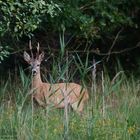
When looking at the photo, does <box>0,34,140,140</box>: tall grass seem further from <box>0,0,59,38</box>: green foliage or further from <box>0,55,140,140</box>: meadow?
<box>0,0,59,38</box>: green foliage

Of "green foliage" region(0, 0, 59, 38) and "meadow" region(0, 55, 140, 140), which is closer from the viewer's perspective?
"meadow" region(0, 55, 140, 140)

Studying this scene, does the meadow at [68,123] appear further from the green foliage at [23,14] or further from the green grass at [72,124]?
the green foliage at [23,14]

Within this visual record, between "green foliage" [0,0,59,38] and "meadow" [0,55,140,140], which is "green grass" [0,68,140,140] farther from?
"green foliage" [0,0,59,38]

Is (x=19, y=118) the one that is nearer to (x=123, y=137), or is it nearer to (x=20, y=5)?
(x=123, y=137)

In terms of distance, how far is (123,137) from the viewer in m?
6.76

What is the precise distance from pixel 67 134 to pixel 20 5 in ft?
13.2

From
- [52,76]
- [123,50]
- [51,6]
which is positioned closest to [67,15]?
[51,6]

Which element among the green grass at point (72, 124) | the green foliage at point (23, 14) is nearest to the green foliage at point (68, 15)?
the green foliage at point (23, 14)

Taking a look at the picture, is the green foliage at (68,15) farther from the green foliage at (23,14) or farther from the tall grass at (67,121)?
the tall grass at (67,121)

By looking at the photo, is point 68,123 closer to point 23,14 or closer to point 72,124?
point 72,124

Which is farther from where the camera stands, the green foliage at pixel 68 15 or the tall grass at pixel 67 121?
the green foliage at pixel 68 15

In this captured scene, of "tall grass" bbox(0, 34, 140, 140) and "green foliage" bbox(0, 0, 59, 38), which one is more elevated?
"green foliage" bbox(0, 0, 59, 38)

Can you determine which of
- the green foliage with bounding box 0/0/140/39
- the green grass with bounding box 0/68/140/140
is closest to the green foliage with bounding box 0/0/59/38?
the green foliage with bounding box 0/0/140/39

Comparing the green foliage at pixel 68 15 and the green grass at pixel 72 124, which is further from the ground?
the green foliage at pixel 68 15
